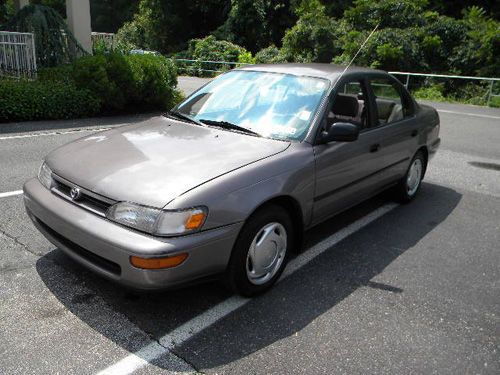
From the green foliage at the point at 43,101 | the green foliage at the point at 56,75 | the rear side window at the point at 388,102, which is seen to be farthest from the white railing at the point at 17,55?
the rear side window at the point at 388,102

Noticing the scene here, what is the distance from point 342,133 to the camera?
375 cm

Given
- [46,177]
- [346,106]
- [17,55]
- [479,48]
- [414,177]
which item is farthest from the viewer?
[479,48]

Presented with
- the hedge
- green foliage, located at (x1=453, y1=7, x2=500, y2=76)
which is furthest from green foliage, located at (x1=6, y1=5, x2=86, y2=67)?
green foliage, located at (x1=453, y1=7, x2=500, y2=76)

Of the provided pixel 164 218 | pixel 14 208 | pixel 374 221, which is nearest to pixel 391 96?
pixel 374 221

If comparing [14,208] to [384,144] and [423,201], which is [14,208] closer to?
[384,144]

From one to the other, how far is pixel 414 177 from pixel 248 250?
3.22 m

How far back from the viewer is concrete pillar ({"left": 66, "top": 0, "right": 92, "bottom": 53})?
13.1 meters

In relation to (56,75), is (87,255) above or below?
below

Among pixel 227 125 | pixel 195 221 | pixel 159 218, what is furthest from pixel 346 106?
pixel 159 218

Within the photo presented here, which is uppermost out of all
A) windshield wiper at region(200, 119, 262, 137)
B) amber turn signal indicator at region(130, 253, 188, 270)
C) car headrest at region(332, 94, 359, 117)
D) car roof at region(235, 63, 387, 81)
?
car roof at region(235, 63, 387, 81)

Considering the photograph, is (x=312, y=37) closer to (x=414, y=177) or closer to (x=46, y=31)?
(x=46, y=31)

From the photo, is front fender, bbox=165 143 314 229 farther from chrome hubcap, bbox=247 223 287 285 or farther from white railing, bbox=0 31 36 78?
white railing, bbox=0 31 36 78

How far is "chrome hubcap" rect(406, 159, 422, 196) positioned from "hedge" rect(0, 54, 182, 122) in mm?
7295

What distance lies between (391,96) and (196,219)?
10.7 ft
